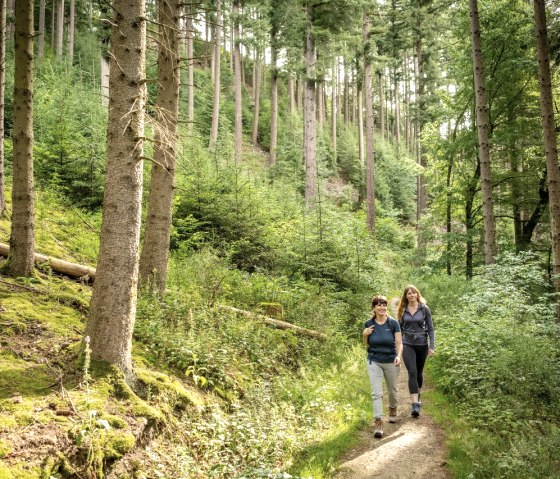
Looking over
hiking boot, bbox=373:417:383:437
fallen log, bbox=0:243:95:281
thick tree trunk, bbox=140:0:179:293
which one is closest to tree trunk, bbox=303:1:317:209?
thick tree trunk, bbox=140:0:179:293

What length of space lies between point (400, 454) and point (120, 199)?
4879 millimetres

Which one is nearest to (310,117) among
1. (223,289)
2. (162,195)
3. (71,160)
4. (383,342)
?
(71,160)

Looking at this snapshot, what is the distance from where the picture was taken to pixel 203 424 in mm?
4859

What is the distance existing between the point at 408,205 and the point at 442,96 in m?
19.3

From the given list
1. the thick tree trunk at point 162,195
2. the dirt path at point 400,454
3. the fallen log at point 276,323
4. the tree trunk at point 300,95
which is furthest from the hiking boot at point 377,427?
the tree trunk at point 300,95

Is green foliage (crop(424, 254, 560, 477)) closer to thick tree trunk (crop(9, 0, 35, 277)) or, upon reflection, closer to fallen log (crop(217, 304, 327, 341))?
fallen log (crop(217, 304, 327, 341))

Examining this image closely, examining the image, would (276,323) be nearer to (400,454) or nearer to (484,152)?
(400,454)

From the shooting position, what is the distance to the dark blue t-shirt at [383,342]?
6449 mm

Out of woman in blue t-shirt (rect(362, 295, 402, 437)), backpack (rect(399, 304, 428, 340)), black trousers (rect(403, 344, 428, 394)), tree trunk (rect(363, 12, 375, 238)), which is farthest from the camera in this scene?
tree trunk (rect(363, 12, 375, 238))

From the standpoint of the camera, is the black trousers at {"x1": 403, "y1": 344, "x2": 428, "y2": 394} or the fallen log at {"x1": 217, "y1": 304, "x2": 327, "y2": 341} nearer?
the black trousers at {"x1": 403, "y1": 344, "x2": 428, "y2": 394}

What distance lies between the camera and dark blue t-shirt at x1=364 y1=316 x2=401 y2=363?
6.45 meters

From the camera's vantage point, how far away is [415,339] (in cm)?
707

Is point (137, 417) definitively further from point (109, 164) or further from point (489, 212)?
point (489, 212)

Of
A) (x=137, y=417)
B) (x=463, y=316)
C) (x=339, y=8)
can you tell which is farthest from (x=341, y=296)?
(x=339, y=8)
